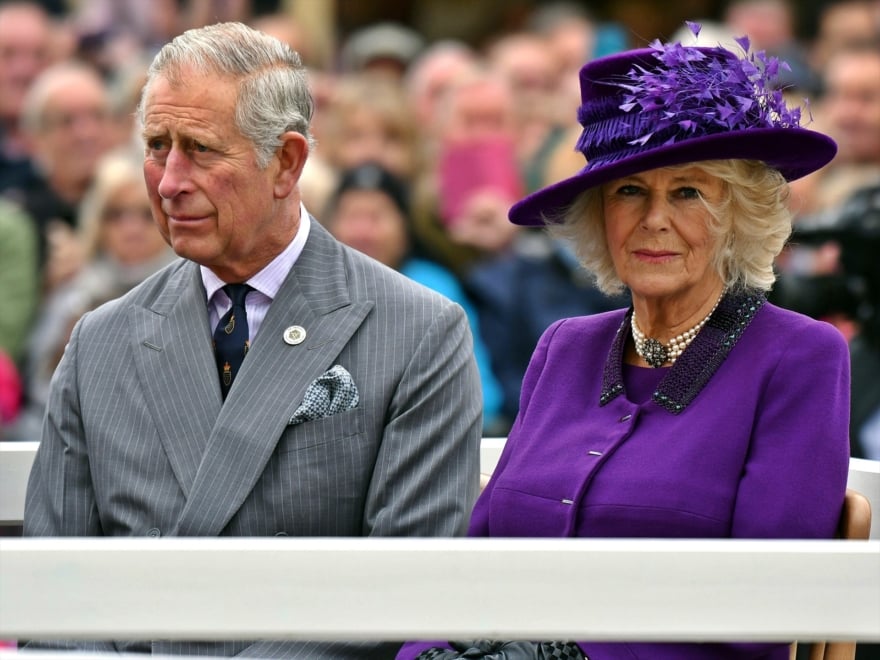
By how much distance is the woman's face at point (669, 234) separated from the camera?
109 inches

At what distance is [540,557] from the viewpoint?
2.03m

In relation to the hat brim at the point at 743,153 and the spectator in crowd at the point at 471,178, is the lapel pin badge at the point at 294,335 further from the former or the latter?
the spectator in crowd at the point at 471,178

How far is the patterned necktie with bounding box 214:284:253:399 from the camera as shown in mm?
3010

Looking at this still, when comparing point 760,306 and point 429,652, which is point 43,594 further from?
point 760,306

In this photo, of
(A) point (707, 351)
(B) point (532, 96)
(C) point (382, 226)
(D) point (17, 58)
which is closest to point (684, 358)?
(A) point (707, 351)

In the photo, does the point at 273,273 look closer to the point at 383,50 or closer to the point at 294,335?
the point at 294,335

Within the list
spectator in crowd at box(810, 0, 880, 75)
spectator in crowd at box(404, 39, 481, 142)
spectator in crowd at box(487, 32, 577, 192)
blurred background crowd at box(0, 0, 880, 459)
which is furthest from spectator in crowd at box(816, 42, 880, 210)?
spectator in crowd at box(404, 39, 481, 142)

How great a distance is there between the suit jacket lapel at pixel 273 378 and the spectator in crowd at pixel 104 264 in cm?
279

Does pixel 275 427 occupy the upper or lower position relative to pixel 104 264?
upper

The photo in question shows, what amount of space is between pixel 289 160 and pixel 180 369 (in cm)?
44

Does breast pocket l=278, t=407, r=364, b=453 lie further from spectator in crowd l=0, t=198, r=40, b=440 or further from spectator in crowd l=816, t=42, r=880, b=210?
spectator in crowd l=816, t=42, r=880, b=210

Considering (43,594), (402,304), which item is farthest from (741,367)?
(43,594)

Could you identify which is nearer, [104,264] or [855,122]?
[104,264]

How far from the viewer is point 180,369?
9.77 ft
